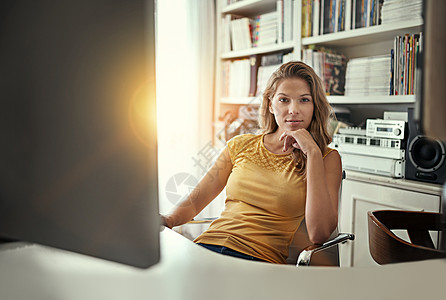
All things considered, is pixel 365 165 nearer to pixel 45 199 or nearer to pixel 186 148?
pixel 186 148

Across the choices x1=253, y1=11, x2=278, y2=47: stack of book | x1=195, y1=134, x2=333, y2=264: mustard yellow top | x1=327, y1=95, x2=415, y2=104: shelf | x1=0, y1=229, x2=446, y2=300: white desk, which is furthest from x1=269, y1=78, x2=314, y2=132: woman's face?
x1=253, y1=11, x2=278, y2=47: stack of book

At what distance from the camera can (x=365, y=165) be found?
1.82 metres

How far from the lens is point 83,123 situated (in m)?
0.28

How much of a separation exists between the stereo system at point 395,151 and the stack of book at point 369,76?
0.17 metres

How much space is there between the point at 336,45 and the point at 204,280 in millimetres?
2048

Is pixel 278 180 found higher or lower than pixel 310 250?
higher

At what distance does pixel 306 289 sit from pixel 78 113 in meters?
0.23

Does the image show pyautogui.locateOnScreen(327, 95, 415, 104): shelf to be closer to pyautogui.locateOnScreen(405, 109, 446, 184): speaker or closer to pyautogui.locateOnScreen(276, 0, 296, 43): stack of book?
pyautogui.locateOnScreen(405, 109, 446, 184): speaker

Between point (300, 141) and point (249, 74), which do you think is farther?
point (249, 74)

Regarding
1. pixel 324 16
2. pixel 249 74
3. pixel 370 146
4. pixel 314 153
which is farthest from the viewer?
pixel 249 74

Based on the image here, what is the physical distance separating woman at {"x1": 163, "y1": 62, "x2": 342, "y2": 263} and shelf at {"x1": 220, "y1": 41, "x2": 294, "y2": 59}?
991mm

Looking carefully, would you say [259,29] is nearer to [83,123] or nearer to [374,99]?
[374,99]

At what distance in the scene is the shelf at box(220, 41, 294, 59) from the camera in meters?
2.24

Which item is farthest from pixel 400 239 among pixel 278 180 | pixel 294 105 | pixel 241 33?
pixel 241 33
